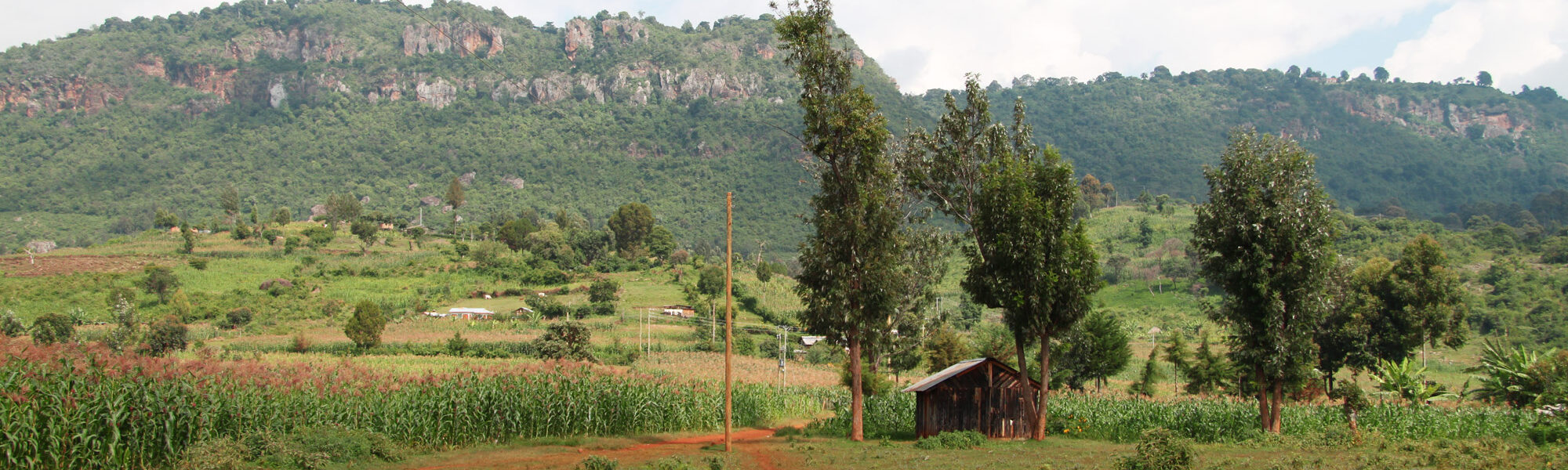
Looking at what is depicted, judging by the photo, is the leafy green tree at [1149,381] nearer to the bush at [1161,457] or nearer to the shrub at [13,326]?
the bush at [1161,457]

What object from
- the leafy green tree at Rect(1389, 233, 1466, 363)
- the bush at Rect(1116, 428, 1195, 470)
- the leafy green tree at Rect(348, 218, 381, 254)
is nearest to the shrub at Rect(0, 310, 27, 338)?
the leafy green tree at Rect(348, 218, 381, 254)

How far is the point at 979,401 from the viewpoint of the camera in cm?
2327

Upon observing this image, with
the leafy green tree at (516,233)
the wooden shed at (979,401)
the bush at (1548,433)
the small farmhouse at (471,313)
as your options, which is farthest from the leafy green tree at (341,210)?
the bush at (1548,433)

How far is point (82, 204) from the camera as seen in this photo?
140m

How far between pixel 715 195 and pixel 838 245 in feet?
435

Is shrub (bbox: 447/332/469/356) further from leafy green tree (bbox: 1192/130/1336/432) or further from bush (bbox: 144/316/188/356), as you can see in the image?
leafy green tree (bbox: 1192/130/1336/432)

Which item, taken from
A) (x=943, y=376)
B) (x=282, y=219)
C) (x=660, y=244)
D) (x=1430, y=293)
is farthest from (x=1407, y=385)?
(x=282, y=219)

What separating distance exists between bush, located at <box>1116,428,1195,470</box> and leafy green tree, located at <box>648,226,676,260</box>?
78.2 meters

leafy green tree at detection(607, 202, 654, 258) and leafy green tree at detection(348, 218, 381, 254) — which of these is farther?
leafy green tree at detection(607, 202, 654, 258)

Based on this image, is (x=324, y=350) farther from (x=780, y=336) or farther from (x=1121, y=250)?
(x=1121, y=250)

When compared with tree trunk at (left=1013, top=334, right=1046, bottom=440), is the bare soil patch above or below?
above

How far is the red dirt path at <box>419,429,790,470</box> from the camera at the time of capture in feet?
56.0

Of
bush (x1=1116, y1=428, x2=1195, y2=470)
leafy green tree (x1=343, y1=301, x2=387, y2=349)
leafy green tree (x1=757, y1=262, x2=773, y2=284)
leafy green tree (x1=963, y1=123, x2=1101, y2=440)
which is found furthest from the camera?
leafy green tree (x1=757, y1=262, x2=773, y2=284)

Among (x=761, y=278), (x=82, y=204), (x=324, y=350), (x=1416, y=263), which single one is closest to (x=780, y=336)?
(x=761, y=278)
